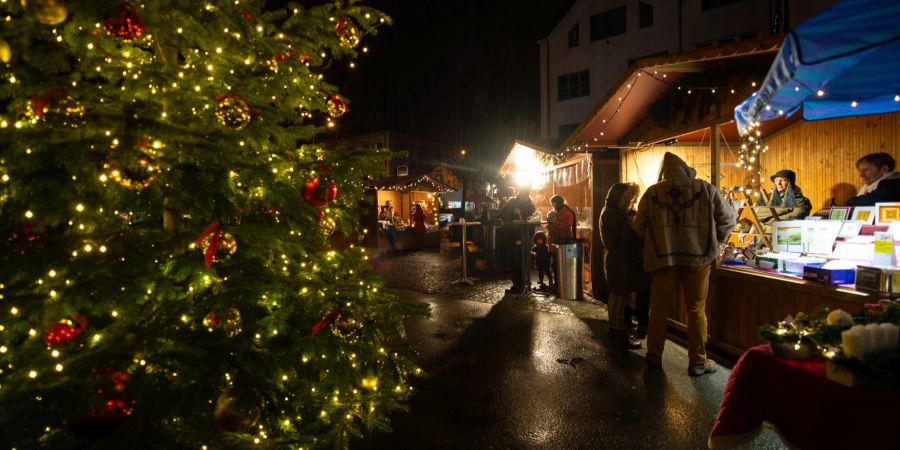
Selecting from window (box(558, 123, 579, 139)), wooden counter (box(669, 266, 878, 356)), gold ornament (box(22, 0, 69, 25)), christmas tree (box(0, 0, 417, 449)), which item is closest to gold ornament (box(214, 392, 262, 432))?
christmas tree (box(0, 0, 417, 449))

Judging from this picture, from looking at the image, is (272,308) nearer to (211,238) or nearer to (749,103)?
(211,238)

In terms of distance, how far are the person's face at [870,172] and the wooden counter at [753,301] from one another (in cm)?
232

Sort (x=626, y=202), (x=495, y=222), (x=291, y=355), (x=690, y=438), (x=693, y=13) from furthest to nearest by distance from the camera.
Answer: (x=693, y=13)
(x=495, y=222)
(x=626, y=202)
(x=690, y=438)
(x=291, y=355)

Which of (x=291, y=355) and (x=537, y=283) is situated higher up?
(x=291, y=355)

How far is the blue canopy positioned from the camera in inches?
112

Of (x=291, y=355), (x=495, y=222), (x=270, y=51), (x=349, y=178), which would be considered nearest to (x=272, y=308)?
(x=291, y=355)

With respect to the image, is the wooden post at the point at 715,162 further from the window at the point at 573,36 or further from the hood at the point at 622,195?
the window at the point at 573,36

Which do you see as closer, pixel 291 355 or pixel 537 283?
pixel 291 355

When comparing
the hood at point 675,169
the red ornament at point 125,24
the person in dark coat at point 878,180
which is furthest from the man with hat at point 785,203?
the red ornament at point 125,24

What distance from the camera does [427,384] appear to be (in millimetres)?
4949

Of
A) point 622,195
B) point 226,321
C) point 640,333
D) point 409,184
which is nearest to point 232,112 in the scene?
point 226,321

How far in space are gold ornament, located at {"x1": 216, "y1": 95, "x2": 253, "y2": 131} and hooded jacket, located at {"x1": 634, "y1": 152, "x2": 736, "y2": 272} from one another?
4363 mm

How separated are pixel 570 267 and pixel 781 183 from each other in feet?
12.0

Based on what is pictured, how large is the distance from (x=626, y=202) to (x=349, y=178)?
14.4 ft
